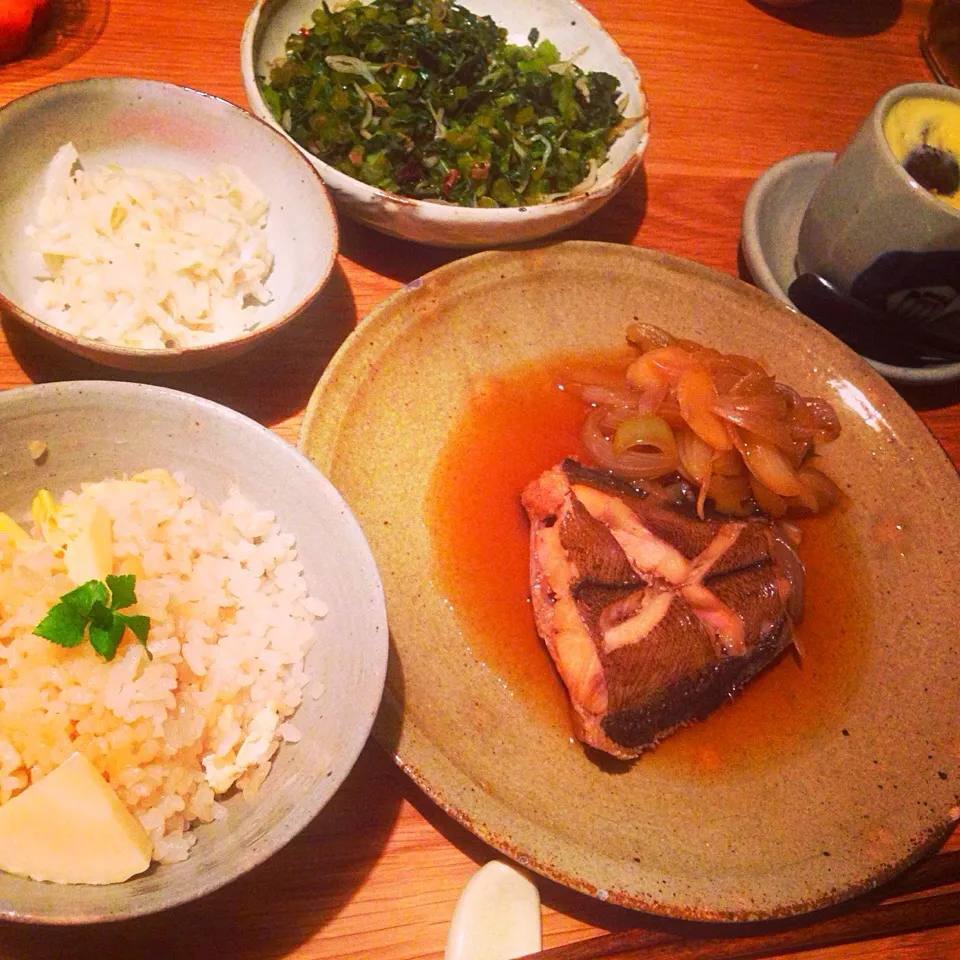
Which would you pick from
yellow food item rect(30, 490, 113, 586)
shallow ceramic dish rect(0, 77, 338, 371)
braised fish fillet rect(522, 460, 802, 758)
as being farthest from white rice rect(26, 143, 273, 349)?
braised fish fillet rect(522, 460, 802, 758)

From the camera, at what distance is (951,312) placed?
257cm

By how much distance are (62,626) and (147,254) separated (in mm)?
1144

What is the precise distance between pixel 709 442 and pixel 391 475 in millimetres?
920

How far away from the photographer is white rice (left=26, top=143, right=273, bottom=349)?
1.98 meters

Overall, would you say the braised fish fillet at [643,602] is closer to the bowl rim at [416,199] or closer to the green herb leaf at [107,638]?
the bowl rim at [416,199]

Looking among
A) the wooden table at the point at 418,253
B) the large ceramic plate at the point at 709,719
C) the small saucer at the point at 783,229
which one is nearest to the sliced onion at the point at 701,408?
the large ceramic plate at the point at 709,719

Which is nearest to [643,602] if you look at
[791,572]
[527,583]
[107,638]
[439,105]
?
[527,583]

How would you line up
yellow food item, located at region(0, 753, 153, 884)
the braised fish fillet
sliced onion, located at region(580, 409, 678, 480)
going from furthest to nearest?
sliced onion, located at region(580, 409, 678, 480) < the braised fish fillet < yellow food item, located at region(0, 753, 153, 884)

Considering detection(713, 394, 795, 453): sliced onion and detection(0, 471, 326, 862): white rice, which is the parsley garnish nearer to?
detection(0, 471, 326, 862): white rice

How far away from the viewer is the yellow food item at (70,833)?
3.93 ft

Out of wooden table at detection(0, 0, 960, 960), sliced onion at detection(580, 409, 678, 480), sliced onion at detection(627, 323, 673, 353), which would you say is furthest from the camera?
sliced onion at detection(627, 323, 673, 353)

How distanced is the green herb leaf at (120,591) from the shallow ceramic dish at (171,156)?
0.66m

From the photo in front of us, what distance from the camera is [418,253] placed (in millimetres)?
2641

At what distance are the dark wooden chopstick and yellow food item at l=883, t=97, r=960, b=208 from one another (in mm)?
2038
